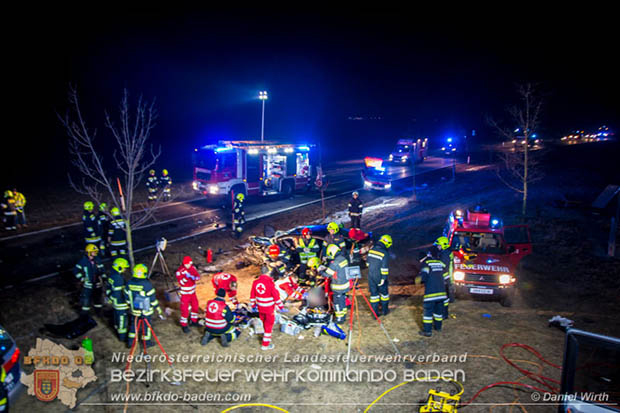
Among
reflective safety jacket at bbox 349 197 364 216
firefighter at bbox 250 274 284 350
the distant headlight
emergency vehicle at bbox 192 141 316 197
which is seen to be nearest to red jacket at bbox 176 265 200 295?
firefighter at bbox 250 274 284 350

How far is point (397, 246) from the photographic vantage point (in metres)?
14.6

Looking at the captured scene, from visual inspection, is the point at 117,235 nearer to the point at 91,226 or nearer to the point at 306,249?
the point at 91,226

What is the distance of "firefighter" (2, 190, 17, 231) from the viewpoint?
14654 mm

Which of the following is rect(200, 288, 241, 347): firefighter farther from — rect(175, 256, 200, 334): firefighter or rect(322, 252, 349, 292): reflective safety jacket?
rect(322, 252, 349, 292): reflective safety jacket

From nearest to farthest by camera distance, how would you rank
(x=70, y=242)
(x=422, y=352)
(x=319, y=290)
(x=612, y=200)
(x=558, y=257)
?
1. (x=422, y=352)
2. (x=319, y=290)
3. (x=558, y=257)
4. (x=70, y=242)
5. (x=612, y=200)

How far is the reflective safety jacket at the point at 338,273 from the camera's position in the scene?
8141mm

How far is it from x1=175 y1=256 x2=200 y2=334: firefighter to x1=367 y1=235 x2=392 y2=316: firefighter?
3.85 meters

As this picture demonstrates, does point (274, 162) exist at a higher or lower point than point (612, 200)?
higher

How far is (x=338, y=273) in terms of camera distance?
26.8 ft

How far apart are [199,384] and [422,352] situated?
4.22m

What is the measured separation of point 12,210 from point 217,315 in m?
12.5

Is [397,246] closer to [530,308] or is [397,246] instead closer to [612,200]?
[530,308]

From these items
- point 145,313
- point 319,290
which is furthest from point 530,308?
point 145,313

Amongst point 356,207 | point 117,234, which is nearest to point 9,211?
point 117,234
